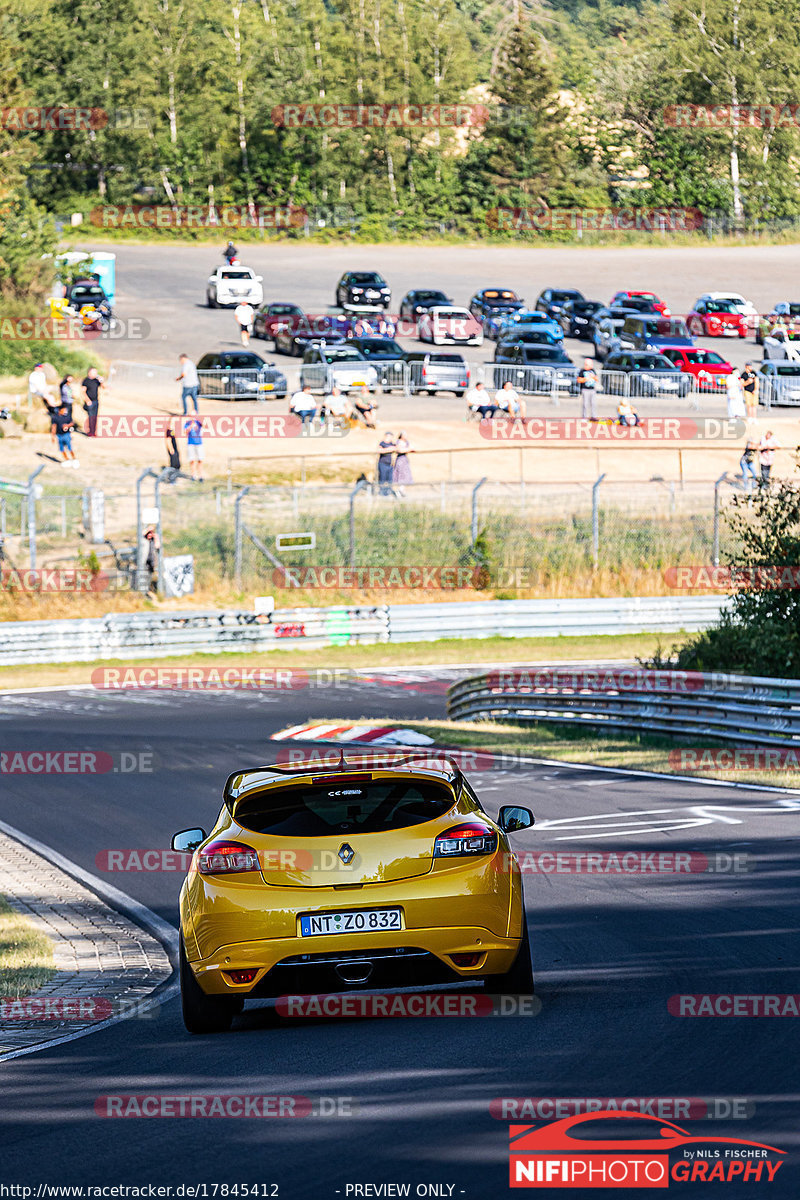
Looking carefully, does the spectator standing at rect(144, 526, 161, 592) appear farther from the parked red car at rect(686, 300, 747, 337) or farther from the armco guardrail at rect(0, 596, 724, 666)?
the parked red car at rect(686, 300, 747, 337)

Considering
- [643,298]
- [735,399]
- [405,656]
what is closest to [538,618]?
[405,656]

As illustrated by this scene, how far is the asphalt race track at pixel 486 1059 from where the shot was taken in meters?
5.58

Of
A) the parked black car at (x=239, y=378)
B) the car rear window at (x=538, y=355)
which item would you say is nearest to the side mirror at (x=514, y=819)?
the parked black car at (x=239, y=378)

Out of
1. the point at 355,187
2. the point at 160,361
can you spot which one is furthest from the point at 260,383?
the point at 355,187

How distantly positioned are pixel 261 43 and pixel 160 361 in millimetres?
40666

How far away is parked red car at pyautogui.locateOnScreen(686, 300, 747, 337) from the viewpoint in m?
68.9

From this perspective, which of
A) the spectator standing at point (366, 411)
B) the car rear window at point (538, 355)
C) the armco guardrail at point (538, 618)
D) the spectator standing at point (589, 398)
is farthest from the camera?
the car rear window at point (538, 355)

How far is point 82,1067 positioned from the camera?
7.37m

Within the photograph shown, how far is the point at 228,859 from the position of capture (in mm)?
7883

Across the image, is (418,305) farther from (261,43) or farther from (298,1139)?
(298,1139)

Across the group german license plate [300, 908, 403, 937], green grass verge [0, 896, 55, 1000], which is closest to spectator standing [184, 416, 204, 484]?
green grass verge [0, 896, 55, 1000]

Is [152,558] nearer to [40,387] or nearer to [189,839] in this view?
[40,387]

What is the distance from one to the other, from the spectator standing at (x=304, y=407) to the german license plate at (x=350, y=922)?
41.0m

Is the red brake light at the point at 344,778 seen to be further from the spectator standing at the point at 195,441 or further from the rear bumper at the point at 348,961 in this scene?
the spectator standing at the point at 195,441
